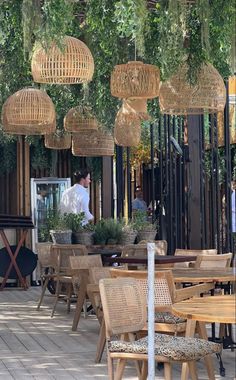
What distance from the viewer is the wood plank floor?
6137 millimetres

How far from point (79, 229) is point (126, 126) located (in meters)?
1.36

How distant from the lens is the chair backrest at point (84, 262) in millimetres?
7617

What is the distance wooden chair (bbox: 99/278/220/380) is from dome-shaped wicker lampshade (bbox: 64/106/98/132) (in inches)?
209

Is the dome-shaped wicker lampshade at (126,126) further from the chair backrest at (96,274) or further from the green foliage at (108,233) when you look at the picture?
the chair backrest at (96,274)

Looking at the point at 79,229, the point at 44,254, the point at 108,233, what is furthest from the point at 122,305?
the point at 44,254

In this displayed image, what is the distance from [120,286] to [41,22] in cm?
178

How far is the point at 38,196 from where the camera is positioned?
14.3 meters

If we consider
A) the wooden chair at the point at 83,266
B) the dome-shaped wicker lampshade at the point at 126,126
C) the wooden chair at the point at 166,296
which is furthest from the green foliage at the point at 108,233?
the wooden chair at the point at 166,296

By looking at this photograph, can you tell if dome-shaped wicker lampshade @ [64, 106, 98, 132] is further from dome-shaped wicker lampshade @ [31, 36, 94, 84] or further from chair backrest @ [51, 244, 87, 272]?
dome-shaped wicker lampshade @ [31, 36, 94, 84]

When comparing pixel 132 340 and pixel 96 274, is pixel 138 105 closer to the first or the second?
pixel 96 274

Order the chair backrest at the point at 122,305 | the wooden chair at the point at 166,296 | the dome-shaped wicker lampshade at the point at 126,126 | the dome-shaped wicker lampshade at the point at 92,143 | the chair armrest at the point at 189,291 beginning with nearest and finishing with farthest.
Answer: the chair backrest at the point at 122,305
the wooden chair at the point at 166,296
the chair armrest at the point at 189,291
the dome-shaped wicker lampshade at the point at 126,126
the dome-shaped wicker lampshade at the point at 92,143

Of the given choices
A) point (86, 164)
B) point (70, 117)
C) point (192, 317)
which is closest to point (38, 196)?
point (86, 164)

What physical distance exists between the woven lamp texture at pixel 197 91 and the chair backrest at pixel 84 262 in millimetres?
1484

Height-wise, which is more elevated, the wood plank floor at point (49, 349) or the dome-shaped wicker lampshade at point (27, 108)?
the dome-shaped wicker lampshade at point (27, 108)
